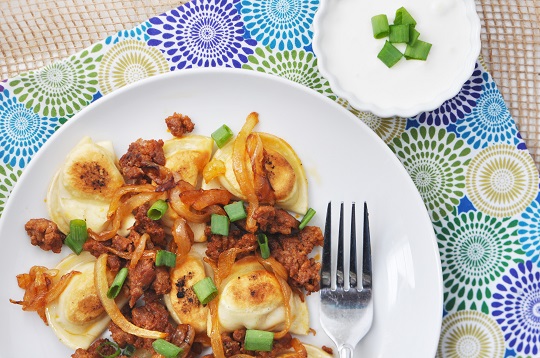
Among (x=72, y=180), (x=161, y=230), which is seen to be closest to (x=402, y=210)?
(x=161, y=230)

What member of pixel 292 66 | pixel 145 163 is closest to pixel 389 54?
pixel 292 66

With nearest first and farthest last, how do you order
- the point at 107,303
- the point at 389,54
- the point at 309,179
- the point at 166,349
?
1. the point at 166,349
2. the point at 107,303
3. the point at 389,54
4. the point at 309,179

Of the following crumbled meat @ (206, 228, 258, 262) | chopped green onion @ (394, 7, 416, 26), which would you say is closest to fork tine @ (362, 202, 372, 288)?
crumbled meat @ (206, 228, 258, 262)

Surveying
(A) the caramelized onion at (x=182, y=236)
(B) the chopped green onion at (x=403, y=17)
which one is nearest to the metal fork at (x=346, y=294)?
(A) the caramelized onion at (x=182, y=236)

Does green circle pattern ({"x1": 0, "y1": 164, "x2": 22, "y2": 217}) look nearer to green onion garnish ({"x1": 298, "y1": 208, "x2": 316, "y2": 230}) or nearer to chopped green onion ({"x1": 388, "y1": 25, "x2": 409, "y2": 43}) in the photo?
green onion garnish ({"x1": 298, "y1": 208, "x2": 316, "y2": 230})

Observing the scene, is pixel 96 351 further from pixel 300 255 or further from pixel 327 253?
pixel 327 253
